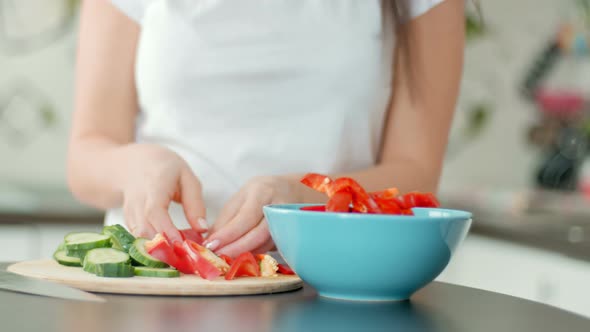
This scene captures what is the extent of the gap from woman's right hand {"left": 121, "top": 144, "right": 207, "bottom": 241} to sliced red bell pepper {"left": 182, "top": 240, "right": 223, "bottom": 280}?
0.09 metres

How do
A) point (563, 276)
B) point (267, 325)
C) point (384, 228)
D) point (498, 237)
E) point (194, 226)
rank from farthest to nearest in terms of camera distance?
point (498, 237)
point (563, 276)
point (194, 226)
point (384, 228)
point (267, 325)

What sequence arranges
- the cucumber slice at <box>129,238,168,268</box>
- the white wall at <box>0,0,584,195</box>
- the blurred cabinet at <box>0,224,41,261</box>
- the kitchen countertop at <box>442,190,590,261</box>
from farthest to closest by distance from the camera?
1. the white wall at <box>0,0,584,195</box>
2. the blurred cabinet at <box>0,224,41,261</box>
3. the kitchen countertop at <box>442,190,590,261</box>
4. the cucumber slice at <box>129,238,168,268</box>

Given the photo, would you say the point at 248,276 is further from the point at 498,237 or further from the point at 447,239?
the point at 498,237

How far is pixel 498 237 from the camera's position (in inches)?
102

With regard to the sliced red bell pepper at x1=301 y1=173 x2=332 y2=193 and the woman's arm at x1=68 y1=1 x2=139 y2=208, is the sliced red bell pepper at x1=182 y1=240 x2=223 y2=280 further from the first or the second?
the woman's arm at x1=68 y1=1 x2=139 y2=208

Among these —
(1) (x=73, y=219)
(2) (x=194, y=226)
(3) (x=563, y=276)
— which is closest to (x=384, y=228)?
(2) (x=194, y=226)

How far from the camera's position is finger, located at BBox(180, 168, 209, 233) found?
103 centimetres

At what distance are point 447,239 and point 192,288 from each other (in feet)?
0.83

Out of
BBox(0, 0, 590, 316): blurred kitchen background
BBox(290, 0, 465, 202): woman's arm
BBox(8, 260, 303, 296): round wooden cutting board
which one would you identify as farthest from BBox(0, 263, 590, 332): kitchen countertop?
BBox(0, 0, 590, 316): blurred kitchen background

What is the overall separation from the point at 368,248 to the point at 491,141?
3.00 meters

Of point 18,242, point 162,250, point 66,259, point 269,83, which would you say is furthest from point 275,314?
point 18,242

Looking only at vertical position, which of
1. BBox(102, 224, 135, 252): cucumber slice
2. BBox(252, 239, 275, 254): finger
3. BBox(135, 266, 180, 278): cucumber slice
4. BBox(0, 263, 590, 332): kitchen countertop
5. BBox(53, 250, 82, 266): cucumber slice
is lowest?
BBox(0, 263, 590, 332): kitchen countertop

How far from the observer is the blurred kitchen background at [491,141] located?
8.43 ft

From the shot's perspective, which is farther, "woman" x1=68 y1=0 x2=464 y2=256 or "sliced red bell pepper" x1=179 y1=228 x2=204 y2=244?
"woman" x1=68 y1=0 x2=464 y2=256
